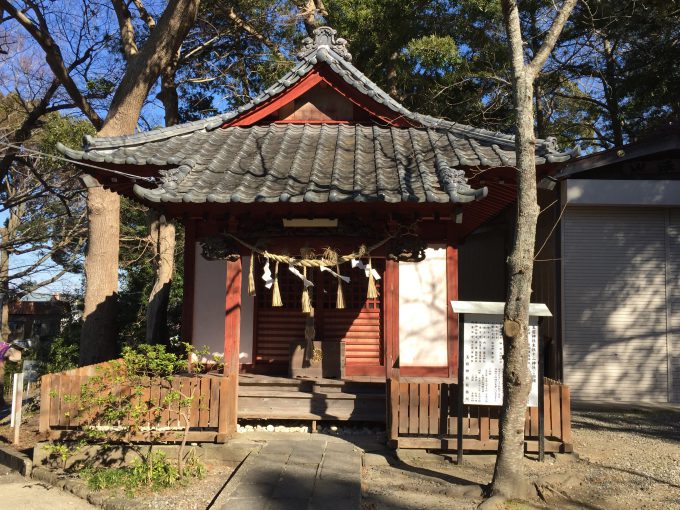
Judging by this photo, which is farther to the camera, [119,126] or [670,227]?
[119,126]

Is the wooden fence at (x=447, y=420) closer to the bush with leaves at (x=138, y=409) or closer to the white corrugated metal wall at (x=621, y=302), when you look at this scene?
the bush with leaves at (x=138, y=409)

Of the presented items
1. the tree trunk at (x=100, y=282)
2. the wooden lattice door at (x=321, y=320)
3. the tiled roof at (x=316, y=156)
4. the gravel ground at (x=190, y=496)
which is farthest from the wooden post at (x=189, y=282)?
the tree trunk at (x=100, y=282)

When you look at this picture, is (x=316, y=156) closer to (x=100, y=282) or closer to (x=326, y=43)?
(x=326, y=43)

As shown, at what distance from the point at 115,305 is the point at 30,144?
10.0m

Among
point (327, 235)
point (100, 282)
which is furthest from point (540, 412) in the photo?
point (100, 282)

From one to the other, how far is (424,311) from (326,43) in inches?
204

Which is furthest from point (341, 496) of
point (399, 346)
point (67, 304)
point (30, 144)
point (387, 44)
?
point (67, 304)

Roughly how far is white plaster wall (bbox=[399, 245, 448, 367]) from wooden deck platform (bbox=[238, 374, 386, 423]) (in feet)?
2.40

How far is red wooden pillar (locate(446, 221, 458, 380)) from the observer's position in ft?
27.2

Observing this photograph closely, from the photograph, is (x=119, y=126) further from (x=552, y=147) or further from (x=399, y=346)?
(x=552, y=147)

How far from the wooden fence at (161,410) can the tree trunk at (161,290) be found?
826 cm

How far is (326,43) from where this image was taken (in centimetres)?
1005

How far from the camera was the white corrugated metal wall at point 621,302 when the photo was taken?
11.1 metres

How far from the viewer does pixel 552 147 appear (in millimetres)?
8062
